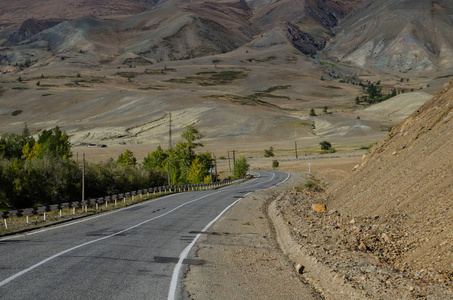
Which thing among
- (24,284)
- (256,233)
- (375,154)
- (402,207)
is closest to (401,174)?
(402,207)

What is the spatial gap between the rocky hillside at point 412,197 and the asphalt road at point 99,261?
5.88 m

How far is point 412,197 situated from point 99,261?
35.4 ft

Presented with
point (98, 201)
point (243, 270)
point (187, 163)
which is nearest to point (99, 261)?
point (243, 270)

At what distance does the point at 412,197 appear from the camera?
1505 centimetres

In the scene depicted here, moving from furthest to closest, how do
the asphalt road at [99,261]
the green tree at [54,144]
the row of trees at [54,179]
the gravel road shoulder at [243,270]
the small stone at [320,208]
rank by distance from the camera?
the green tree at [54,144] < the row of trees at [54,179] < the small stone at [320,208] < the gravel road shoulder at [243,270] < the asphalt road at [99,261]

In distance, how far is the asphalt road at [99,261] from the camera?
30.5 feet

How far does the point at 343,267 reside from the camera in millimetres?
10914

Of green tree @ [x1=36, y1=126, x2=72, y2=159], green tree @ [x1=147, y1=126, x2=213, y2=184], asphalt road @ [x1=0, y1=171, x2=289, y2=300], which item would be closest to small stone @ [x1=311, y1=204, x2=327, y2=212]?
asphalt road @ [x1=0, y1=171, x2=289, y2=300]

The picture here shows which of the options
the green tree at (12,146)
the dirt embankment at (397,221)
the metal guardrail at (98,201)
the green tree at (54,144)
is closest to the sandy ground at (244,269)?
the dirt embankment at (397,221)

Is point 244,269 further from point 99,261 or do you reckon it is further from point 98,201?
point 98,201

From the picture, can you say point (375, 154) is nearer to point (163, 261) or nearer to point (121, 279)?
point (163, 261)

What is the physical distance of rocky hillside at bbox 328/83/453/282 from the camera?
35.7ft

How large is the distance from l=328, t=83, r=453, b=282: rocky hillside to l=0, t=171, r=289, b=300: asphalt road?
19.3 ft

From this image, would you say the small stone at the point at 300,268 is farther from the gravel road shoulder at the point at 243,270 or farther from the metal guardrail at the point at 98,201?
the metal guardrail at the point at 98,201
